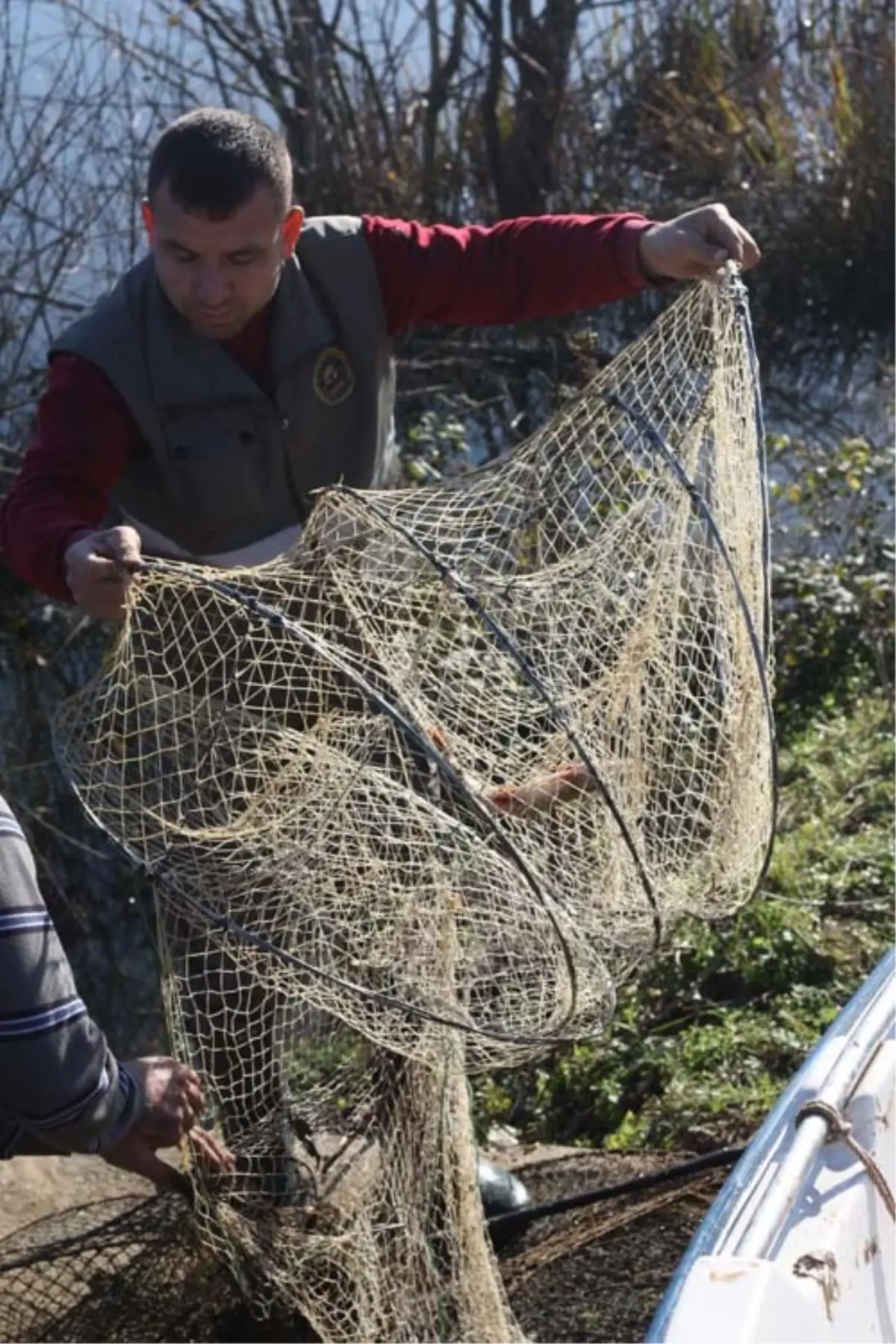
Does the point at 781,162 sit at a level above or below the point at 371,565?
above

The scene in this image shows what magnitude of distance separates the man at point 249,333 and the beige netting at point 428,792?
169mm

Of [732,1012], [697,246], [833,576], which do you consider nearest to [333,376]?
[697,246]

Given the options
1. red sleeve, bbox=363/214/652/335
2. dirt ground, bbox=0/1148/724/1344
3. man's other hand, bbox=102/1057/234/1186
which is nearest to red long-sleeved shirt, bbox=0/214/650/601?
red sleeve, bbox=363/214/652/335

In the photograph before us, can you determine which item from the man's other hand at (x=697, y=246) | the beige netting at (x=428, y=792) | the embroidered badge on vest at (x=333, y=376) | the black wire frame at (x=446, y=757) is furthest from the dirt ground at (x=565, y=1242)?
the man's other hand at (x=697, y=246)

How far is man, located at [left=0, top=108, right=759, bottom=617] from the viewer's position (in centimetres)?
330

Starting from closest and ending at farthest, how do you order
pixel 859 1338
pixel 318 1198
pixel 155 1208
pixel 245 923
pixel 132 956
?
pixel 859 1338 → pixel 245 923 → pixel 318 1198 → pixel 155 1208 → pixel 132 956

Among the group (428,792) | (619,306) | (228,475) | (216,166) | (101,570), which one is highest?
(619,306)


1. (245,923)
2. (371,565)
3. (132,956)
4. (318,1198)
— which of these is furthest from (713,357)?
(132,956)

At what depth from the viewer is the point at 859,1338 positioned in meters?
2.63

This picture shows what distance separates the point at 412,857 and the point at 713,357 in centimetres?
106

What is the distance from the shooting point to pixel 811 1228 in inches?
101

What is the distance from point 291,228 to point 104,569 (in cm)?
86

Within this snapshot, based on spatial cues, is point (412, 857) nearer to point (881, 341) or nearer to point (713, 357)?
point (713, 357)

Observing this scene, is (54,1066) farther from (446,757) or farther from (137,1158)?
(446,757)
